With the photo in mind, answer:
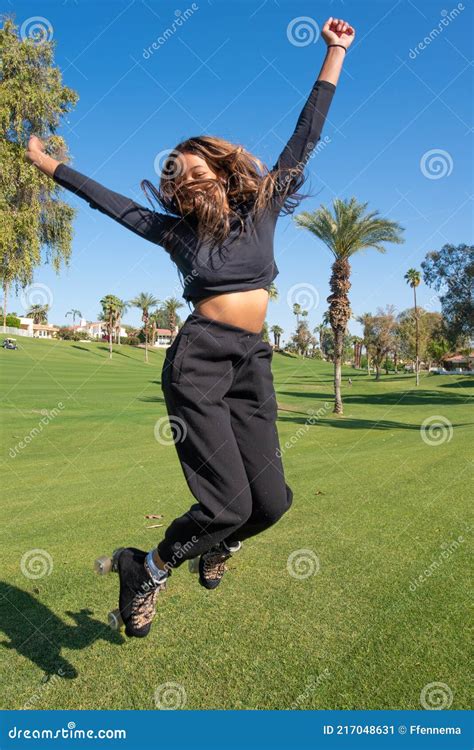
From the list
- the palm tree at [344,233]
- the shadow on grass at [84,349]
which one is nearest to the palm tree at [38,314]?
the shadow on grass at [84,349]

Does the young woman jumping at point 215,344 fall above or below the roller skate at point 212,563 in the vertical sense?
above

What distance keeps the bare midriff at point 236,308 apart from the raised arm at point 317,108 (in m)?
0.70

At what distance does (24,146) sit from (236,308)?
14.3 metres

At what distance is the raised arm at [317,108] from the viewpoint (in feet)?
10.7

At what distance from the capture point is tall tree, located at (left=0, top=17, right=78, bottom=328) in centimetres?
1414

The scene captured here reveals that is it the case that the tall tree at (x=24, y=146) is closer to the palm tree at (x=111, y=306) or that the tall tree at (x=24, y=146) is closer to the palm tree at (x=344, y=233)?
the palm tree at (x=344, y=233)

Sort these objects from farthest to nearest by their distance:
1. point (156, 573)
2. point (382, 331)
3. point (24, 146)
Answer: point (382, 331), point (24, 146), point (156, 573)

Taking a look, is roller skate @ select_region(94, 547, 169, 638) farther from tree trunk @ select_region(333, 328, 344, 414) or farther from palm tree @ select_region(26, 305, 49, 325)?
palm tree @ select_region(26, 305, 49, 325)

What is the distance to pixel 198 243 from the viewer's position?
9.57 ft

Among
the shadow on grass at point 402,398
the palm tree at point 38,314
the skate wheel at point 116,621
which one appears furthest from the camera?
the palm tree at point 38,314

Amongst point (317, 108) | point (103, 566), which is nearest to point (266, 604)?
point (103, 566)

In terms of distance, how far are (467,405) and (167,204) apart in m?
43.0

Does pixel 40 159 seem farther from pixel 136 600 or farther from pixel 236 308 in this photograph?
pixel 136 600

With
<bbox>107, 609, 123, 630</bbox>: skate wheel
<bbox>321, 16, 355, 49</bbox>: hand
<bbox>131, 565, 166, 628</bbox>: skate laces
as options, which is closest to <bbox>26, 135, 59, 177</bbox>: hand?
<bbox>321, 16, 355, 49</bbox>: hand
